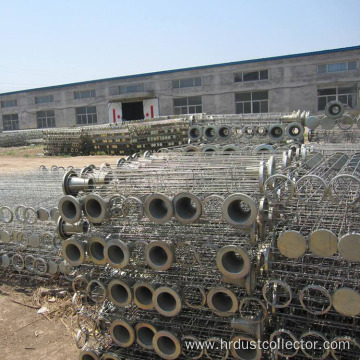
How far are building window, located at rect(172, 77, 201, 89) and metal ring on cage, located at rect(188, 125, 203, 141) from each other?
20712 mm

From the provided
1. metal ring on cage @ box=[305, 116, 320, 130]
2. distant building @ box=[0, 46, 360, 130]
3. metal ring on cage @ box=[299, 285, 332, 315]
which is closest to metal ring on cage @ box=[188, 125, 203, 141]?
metal ring on cage @ box=[305, 116, 320, 130]

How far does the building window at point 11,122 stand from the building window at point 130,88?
14.8m

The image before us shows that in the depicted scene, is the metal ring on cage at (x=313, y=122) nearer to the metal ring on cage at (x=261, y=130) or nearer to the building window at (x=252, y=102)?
the metal ring on cage at (x=261, y=130)

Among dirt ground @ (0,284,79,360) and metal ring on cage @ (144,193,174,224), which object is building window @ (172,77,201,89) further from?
metal ring on cage @ (144,193,174,224)

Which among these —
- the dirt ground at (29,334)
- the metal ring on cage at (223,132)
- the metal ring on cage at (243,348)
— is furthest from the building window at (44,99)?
the metal ring on cage at (243,348)

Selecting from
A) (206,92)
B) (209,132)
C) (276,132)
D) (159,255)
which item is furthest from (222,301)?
(206,92)

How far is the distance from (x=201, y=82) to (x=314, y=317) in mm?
30165

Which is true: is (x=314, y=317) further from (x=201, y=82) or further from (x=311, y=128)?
(x=201, y=82)

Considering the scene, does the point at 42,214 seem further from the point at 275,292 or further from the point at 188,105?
the point at 188,105

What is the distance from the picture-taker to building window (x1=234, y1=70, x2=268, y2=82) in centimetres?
2994

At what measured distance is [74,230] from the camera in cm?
411

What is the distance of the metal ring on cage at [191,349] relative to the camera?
3.59 m

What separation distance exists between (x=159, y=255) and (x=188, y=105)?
3038 centimetres

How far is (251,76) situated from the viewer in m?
30.3
